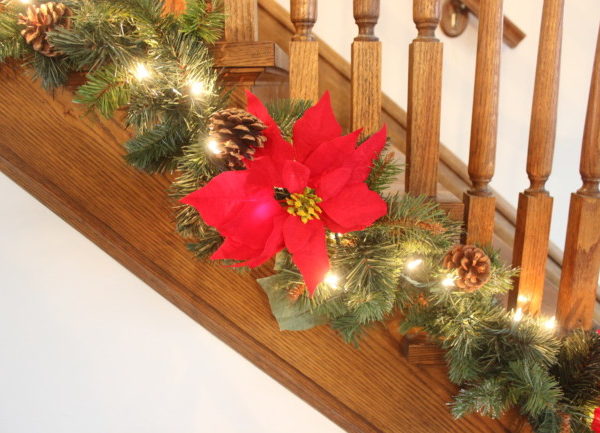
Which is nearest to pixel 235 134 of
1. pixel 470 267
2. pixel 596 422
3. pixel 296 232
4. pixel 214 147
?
pixel 214 147

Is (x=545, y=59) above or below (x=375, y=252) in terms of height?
above

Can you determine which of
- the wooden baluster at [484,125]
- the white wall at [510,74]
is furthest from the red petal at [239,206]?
the white wall at [510,74]

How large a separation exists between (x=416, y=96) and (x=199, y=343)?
61 cm

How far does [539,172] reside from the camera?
0.69m

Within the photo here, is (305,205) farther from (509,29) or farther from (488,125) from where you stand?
(509,29)

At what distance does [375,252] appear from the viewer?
57cm

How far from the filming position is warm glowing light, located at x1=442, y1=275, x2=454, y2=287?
1.98 ft

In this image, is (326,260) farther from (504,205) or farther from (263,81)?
(504,205)

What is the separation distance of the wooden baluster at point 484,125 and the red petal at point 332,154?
275 millimetres

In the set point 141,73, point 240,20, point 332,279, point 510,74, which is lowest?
point 332,279

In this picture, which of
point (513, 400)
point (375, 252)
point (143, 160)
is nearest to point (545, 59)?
point (375, 252)

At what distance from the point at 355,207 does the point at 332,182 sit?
0.13 ft

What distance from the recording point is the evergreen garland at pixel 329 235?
560 mm

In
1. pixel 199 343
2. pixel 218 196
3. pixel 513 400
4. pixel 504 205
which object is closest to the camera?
pixel 218 196
